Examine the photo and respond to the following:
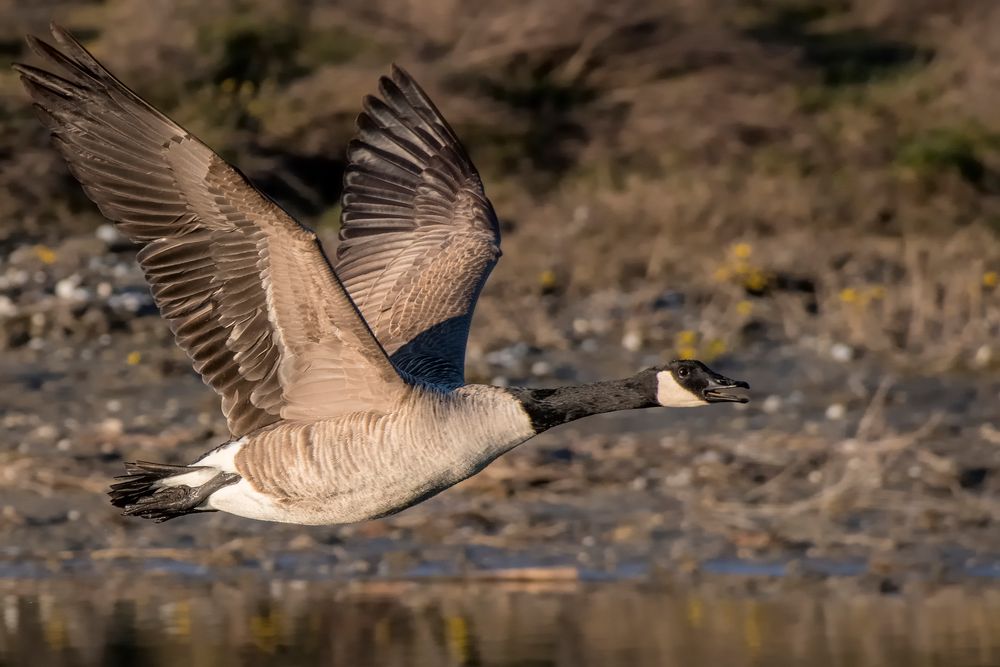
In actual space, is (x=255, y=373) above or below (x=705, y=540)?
above

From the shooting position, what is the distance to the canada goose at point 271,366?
7.32 meters

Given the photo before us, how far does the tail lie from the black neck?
3.99 feet

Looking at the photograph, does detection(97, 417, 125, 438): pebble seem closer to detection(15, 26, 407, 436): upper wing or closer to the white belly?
the white belly

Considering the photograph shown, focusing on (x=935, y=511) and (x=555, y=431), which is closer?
(x=935, y=511)

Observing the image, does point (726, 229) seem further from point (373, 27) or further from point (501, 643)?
point (501, 643)

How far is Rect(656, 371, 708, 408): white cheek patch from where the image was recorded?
7887mm

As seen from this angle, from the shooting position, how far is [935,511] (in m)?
11.4

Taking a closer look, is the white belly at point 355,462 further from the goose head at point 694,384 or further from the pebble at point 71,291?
the pebble at point 71,291

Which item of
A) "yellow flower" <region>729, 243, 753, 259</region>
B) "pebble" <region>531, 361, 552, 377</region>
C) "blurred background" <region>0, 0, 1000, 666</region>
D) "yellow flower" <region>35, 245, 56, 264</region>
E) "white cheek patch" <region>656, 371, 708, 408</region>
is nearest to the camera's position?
"white cheek patch" <region>656, 371, 708, 408</region>

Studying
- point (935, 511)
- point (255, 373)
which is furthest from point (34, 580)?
point (935, 511)

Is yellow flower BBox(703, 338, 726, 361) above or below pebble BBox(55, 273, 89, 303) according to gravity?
below

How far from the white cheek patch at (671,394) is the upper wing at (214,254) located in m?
1.04

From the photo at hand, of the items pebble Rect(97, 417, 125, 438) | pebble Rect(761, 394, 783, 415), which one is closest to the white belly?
pebble Rect(97, 417, 125, 438)

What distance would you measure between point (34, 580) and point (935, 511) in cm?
494
